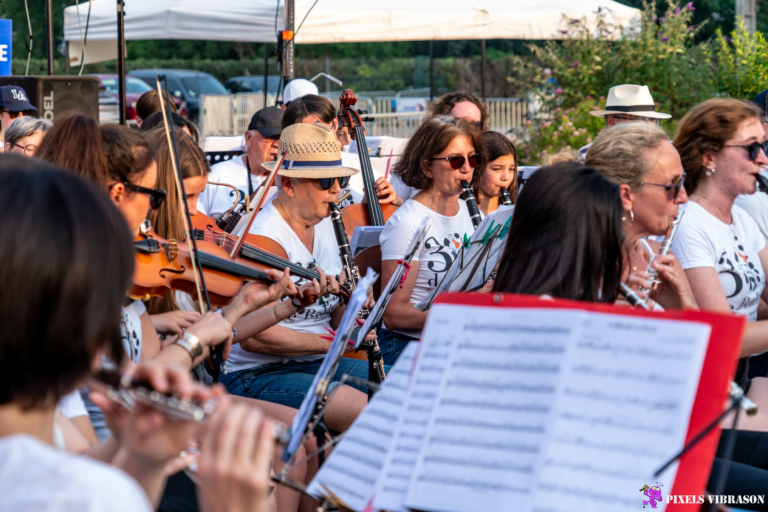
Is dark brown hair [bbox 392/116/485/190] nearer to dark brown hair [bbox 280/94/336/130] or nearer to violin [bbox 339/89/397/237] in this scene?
violin [bbox 339/89/397/237]

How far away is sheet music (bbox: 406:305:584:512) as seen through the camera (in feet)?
3.93

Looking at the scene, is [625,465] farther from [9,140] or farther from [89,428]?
[9,140]

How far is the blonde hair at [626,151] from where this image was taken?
2.67m

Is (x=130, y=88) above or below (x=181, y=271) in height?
above

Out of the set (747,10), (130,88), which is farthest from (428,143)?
(130,88)

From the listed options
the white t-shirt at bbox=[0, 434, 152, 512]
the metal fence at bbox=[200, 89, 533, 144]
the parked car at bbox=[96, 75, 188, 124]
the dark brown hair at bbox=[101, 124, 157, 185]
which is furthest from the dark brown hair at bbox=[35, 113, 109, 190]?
the parked car at bbox=[96, 75, 188, 124]

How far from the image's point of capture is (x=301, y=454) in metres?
2.47

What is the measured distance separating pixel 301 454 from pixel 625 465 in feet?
4.85

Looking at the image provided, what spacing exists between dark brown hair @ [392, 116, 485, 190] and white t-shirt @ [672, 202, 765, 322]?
3.67 ft

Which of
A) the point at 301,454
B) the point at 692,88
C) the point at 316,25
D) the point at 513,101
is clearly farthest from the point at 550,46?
the point at 301,454

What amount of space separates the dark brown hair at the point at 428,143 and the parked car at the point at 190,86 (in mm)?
13975

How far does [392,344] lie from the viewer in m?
3.27

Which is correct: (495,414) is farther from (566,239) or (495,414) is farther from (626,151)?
(626,151)

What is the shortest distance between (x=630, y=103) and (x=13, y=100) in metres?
4.49
